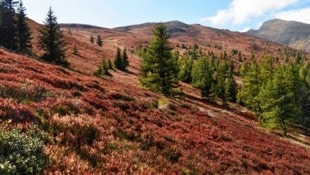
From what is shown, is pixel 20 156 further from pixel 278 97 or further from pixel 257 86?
pixel 257 86

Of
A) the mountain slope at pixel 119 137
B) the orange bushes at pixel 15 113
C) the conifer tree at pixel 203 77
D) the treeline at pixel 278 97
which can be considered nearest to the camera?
the mountain slope at pixel 119 137

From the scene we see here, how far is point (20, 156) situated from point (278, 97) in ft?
172

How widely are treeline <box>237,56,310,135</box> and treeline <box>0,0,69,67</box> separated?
31.6 metres

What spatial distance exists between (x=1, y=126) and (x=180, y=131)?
477 inches

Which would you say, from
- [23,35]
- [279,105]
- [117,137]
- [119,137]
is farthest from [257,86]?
[117,137]

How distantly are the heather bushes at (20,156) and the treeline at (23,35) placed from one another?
49.7 m

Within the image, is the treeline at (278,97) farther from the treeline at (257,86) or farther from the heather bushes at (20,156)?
the heather bushes at (20,156)

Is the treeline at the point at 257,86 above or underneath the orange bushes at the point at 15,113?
underneath

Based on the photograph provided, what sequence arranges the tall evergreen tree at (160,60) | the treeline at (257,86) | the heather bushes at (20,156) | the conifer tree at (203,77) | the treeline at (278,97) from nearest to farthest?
the heather bushes at (20,156), the tall evergreen tree at (160,60), the treeline at (257,86), the treeline at (278,97), the conifer tree at (203,77)

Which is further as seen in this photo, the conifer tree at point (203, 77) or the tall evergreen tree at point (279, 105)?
the conifer tree at point (203, 77)

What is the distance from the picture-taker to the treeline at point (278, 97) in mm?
56000

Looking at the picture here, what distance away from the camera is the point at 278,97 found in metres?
56.3

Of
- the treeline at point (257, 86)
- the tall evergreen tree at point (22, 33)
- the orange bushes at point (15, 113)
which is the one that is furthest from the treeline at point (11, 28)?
the orange bushes at point (15, 113)

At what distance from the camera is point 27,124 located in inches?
467
